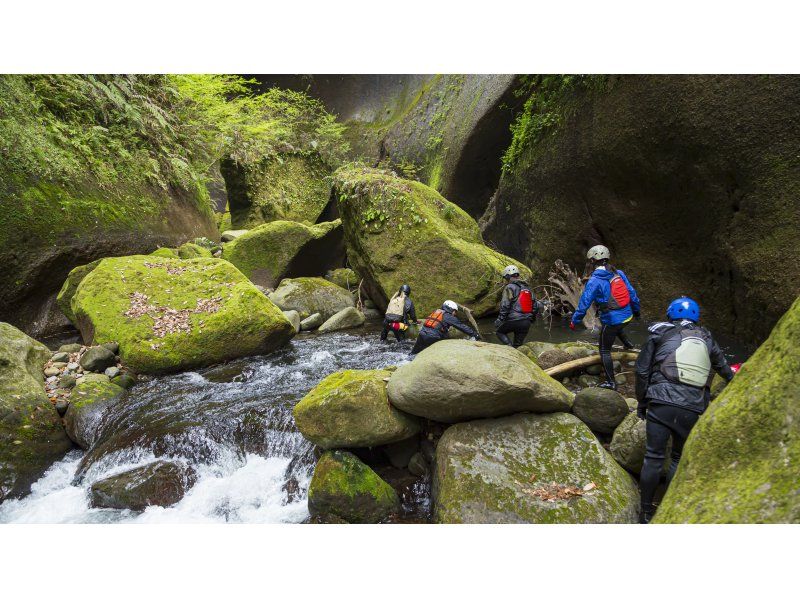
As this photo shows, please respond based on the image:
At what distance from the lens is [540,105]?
10.6m

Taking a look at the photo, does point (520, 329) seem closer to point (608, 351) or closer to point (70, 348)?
point (608, 351)

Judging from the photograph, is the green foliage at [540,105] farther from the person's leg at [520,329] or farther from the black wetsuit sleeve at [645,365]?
the black wetsuit sleeve at [645,365]

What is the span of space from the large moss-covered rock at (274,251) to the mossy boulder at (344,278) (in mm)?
1104

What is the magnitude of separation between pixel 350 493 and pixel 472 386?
157cm

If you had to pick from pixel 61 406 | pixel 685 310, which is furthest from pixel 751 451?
pixel 61 406

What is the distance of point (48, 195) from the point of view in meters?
8.31

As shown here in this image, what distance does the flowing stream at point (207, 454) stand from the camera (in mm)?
4359

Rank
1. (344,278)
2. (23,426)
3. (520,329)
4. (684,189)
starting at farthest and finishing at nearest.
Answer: (344,278)
(684,189)
(520,329)
(23,426)

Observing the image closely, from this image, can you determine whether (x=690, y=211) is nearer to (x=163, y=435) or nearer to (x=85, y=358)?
(x=163, y=435)

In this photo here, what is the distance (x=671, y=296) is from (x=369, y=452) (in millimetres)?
7284

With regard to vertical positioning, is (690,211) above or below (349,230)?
above

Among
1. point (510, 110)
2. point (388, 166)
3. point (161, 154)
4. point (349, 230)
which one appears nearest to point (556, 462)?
point (349, 230)

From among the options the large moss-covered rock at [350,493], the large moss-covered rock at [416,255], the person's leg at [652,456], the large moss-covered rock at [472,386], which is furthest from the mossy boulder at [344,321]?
the person's leg at [652,456]

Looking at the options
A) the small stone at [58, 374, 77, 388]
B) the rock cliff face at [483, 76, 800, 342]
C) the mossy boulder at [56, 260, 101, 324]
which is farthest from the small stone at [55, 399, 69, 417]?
the rock cliff face at [483, 76, 800, 342]
